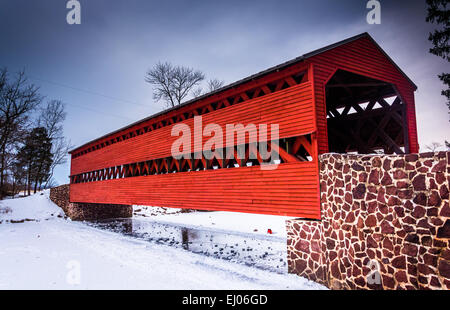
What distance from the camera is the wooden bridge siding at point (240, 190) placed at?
309 inches

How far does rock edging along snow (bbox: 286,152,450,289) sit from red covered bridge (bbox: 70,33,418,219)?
65 cm

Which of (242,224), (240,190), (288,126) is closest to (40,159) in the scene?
(242,224)

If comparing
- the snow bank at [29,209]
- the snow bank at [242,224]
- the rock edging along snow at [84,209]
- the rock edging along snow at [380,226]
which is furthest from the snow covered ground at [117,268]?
the snow bank at [29,209]

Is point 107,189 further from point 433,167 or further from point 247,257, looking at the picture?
point 433,167

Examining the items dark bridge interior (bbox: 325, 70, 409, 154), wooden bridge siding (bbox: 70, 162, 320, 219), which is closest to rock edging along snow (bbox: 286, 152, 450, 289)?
wooden bridge siding (bbox: 70, 162, 320, 219)

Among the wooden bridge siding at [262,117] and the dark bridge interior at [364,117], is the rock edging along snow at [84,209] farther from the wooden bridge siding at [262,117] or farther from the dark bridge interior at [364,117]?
the dark bridge interior at [364,117]

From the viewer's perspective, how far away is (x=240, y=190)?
9797 millimetres

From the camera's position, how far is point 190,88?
101ft

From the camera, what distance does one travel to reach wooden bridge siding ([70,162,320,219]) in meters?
7.84

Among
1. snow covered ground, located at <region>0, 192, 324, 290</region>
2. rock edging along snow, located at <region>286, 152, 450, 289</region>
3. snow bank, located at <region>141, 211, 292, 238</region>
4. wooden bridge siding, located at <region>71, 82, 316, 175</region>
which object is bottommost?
snow bank, located at <region>141, 211, 292, 238</region>

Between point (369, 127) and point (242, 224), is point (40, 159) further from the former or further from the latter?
point (369, 127)

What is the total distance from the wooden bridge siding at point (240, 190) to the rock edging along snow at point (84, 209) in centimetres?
1149

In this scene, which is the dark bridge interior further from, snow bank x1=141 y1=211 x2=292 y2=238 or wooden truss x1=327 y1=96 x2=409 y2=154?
snow bank x1=141 y1=211 x2=292 y2=238
